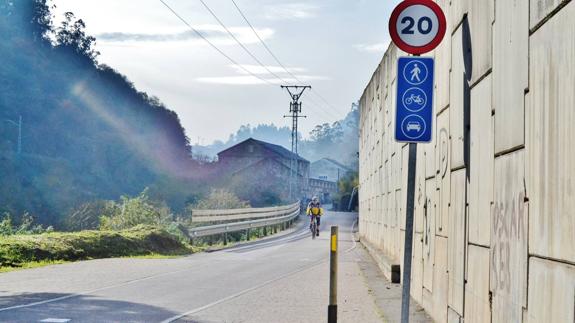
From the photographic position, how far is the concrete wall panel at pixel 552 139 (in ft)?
13.9

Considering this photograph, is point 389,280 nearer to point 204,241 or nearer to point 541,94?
point 541,94

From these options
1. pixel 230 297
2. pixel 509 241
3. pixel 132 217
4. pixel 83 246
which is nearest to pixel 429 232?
pixel 230 297

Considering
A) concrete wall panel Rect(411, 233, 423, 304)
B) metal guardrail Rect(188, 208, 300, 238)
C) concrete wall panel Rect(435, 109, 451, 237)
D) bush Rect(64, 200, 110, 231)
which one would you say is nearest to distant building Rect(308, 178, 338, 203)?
metal guardrail Rect(188, 208, 300, 238)

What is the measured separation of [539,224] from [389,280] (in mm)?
10026

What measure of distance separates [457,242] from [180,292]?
20.7 feet

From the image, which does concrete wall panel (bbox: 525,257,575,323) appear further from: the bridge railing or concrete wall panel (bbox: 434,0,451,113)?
the bridge railing

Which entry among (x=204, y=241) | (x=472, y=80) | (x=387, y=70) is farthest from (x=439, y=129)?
(x=204, y=241)

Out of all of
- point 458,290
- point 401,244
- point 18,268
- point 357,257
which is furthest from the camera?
Result: point 357,257

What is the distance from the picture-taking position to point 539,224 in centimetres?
475

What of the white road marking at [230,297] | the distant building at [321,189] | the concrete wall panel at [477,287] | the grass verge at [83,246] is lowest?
the white road marking at [230,297]

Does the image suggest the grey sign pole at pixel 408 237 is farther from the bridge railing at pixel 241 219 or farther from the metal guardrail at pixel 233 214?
the metal guardrail at pixel 233 214

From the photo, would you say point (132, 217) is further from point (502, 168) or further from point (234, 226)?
point (502, 168)

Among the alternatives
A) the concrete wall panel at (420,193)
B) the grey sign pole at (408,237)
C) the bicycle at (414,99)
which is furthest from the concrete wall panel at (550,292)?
the concrete wall panel at (420,193)

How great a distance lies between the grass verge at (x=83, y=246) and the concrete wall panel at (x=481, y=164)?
11385 mm
